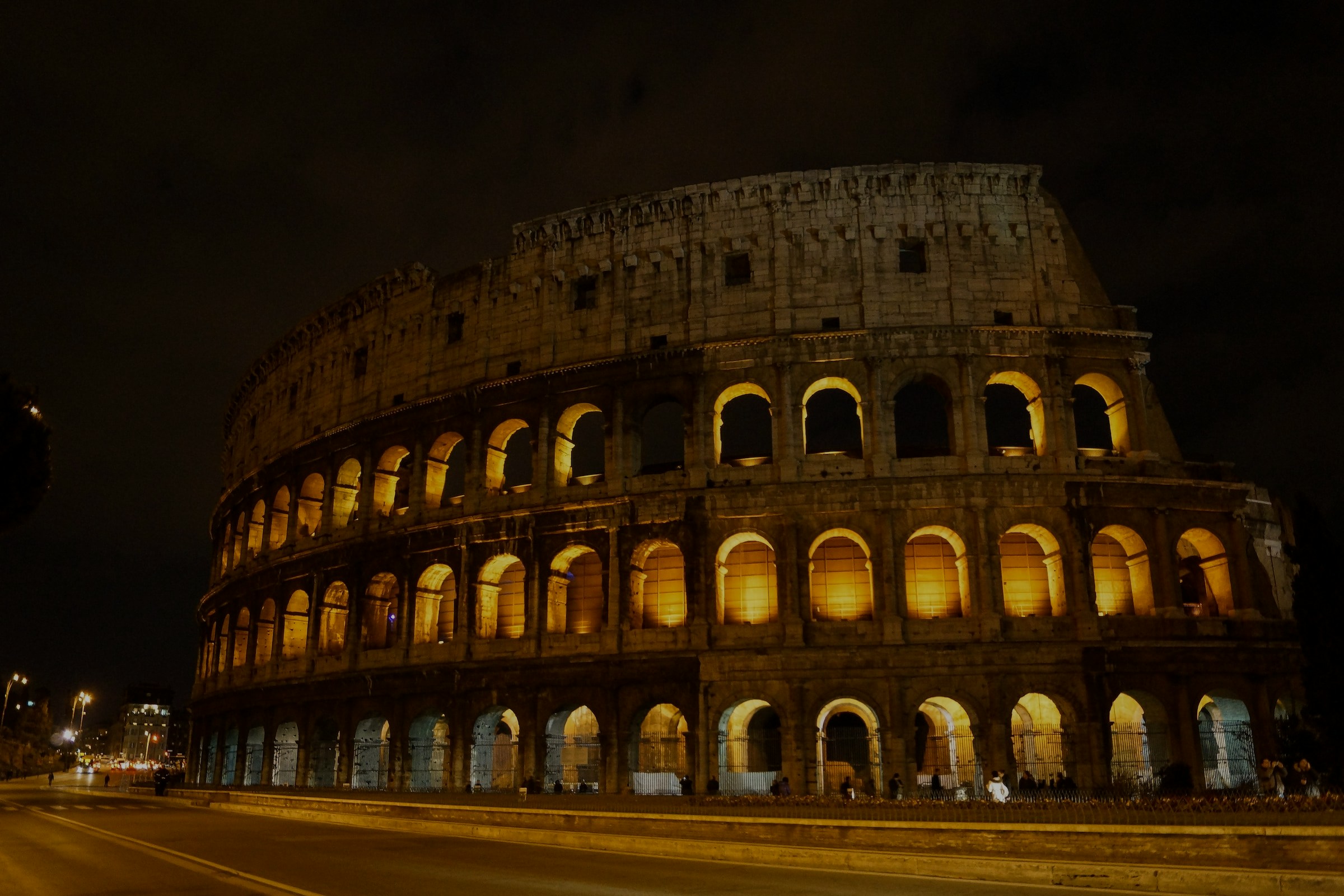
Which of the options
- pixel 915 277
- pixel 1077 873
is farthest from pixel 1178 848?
pixel 915 277

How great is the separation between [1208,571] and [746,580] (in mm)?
12011

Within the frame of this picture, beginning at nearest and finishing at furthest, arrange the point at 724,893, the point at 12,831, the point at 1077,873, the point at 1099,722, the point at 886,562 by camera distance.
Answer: the point at 724,893
the point at 1077,873
the point at 12,831
the point at 1099,722
the point at 886,562

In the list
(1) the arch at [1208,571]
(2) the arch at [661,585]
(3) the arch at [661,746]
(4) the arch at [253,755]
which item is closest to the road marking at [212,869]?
(3) the arch at [661,746]

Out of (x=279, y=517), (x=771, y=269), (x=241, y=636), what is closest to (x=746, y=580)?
(x=771, y=269)

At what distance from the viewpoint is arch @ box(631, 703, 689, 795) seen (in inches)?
978

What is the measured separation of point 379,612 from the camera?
31.7 meters

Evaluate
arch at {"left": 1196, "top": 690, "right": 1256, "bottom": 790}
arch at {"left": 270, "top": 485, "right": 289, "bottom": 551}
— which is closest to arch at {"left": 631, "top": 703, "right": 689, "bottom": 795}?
arch at {"left": 1196, "top": 690, "right": 1256, "bottom": 790}

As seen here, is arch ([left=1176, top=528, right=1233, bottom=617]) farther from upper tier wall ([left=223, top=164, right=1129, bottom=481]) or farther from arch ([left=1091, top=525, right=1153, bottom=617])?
upper tier wall ([left=223, top=164, right=1129, bottom=481])

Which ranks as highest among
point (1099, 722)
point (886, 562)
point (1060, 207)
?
point (1060, 207)

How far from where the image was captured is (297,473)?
35.3 m

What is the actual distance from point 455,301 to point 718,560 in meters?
12.7

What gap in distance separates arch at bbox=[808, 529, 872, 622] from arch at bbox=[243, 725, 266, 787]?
21109 millimetres

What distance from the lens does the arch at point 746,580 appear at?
83.3ft

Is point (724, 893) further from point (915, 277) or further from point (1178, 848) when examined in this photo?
point (915, 277)
